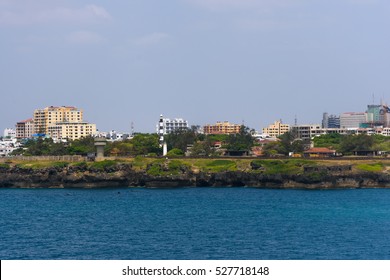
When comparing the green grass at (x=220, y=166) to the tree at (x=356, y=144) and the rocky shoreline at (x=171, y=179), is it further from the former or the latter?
the tree at (x=356, y=144)

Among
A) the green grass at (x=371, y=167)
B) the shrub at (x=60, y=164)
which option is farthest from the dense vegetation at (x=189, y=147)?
the green grass at (x=371, y=167)

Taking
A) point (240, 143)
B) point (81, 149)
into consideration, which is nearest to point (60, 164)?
point (81, 149)

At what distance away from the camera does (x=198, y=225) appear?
7838 centimetres

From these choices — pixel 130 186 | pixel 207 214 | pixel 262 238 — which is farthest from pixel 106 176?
pixel 262 238

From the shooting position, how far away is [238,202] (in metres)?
104

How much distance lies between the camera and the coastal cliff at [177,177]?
5182 inches

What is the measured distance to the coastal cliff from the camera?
432 ft

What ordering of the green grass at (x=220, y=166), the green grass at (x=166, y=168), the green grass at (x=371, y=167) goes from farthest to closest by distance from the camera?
the green grass at (x=220, y=166)
the green grass at (x=166, y=168)
the green grass at (x=371, y=167)

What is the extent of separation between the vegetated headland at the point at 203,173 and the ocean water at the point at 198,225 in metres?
10.7

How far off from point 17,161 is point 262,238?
3961 inches

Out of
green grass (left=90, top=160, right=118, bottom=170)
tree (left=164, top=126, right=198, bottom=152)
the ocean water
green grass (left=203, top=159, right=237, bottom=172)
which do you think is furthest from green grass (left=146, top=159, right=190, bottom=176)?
tree (left=164, top=126, right=198, bottom=152)

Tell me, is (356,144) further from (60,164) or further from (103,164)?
(60,164)

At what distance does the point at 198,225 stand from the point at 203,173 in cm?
6144

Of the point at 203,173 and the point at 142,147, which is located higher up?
the point at 142,147
